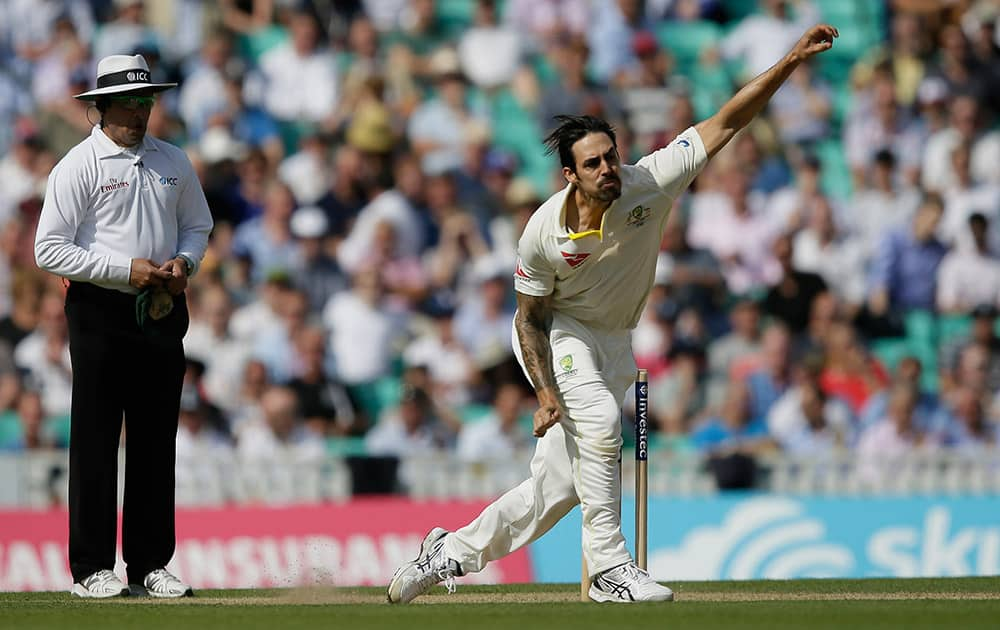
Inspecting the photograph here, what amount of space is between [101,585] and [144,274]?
4.38 feet

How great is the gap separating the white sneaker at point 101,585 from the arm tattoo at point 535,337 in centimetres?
198

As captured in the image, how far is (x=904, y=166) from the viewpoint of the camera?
592 inches

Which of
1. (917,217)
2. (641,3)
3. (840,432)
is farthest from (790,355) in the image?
(641,3)

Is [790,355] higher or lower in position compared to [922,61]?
lower

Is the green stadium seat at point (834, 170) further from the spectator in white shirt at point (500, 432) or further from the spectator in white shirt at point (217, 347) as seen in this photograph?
the spectator in white shirt at point (217, 347)

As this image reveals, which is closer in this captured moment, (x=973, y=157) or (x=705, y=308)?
(x=705, y=308)

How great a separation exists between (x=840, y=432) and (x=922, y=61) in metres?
4.59

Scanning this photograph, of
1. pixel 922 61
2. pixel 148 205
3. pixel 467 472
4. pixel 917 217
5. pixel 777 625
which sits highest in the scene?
pixel 922 61

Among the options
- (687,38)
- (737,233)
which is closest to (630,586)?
(737,233)

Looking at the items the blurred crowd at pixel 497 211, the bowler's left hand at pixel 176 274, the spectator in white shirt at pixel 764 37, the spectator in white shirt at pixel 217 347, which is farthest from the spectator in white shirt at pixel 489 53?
the bowler's left hand at pixel 176 274

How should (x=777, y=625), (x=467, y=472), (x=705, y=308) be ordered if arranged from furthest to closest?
(x=705, y=308), (x=467, y=472), (x=777, y=625)

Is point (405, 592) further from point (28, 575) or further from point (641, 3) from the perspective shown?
point (641, 3)

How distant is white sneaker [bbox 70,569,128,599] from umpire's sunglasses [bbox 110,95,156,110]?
1.97 metres

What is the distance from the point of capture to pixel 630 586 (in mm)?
6938
